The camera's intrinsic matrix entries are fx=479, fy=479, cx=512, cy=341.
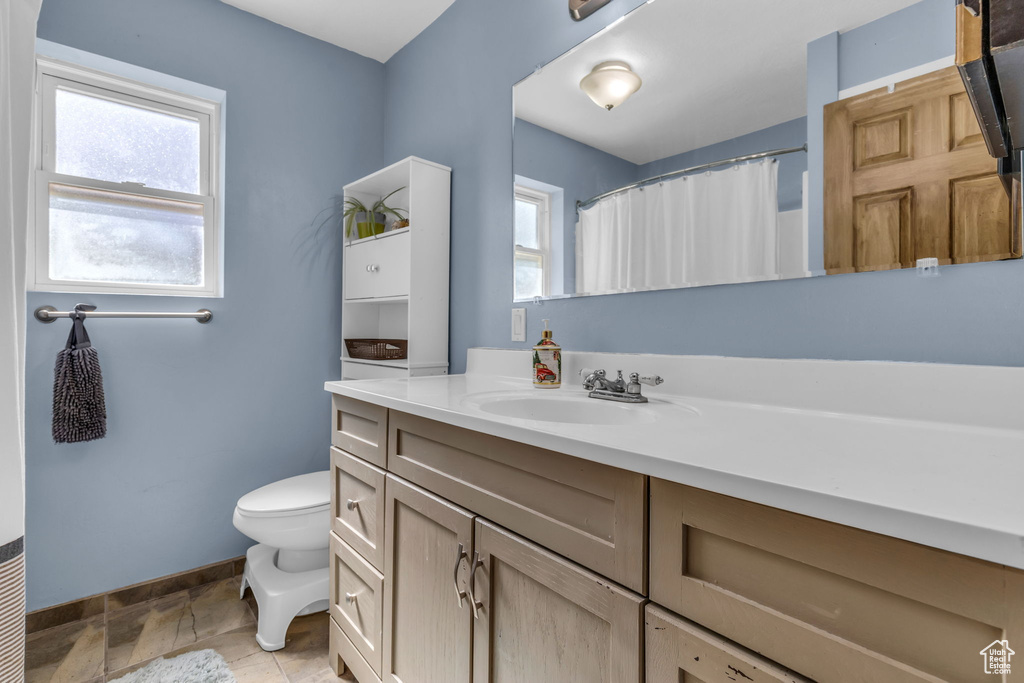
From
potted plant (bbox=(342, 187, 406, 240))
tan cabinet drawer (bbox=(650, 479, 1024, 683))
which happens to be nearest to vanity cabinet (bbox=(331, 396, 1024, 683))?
tan cabinet drawer (bbox=(650, 479, 1024, 683))

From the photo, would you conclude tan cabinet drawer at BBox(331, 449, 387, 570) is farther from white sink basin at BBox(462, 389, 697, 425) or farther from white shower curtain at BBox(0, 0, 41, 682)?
white shower curtain at BBox(0, 0, 41, 682)

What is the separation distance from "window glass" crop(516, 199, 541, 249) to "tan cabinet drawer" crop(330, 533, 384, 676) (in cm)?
111

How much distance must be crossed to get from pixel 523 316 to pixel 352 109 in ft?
4.99

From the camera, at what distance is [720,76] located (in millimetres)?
1180

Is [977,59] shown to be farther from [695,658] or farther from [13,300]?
[13,300]

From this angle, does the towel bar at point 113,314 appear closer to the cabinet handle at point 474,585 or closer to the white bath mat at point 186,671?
the white bath mat at point 186,671

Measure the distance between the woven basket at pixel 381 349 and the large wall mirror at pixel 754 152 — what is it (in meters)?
0.66

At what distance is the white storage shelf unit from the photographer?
1915 millimetres

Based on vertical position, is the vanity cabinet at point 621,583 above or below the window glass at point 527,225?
below

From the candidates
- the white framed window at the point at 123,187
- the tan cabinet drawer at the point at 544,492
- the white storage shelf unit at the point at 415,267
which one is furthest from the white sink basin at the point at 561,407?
the white framed window at the point at 123,187

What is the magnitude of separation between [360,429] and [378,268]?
2.96ft

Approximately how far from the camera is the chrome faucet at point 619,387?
1.14 metres

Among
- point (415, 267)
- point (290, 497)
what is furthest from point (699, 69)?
point (290, 497)

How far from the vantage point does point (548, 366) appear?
1.42m
